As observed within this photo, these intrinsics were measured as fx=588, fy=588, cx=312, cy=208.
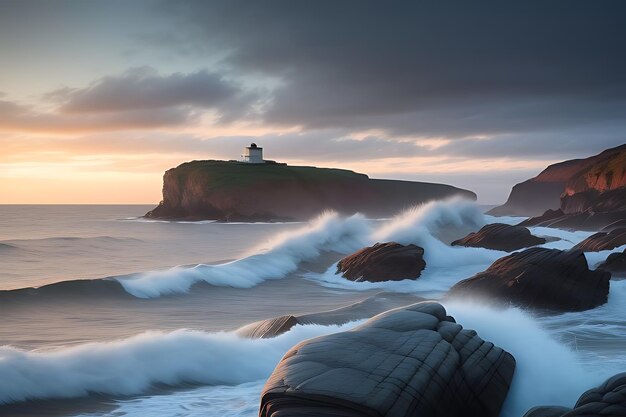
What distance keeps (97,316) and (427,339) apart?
8.49 m

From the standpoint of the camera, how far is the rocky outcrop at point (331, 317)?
340 inches

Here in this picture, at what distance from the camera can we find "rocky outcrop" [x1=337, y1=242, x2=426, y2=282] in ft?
52.4

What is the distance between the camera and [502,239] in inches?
812

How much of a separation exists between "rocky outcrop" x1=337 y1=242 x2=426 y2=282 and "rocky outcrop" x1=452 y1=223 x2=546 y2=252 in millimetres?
4680

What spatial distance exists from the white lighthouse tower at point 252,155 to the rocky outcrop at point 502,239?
64551 mm

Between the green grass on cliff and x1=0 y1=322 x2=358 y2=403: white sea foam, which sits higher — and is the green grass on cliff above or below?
above

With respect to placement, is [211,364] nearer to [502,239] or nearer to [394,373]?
[394,373]

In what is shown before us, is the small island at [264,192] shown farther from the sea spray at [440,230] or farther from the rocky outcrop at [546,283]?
the rocky outcrop at [546,283]

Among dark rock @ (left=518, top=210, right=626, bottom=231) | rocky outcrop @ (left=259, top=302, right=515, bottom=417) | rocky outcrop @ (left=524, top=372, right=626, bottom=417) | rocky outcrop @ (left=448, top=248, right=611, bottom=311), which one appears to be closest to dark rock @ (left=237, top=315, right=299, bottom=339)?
rocky outcrop @ (left=259, top=302, right=515, bottom=417)

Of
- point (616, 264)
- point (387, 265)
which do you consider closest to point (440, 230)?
point (387, 265)

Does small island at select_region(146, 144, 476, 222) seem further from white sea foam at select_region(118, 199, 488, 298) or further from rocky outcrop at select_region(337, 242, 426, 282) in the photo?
rocky outcrop at select_region(337, 242, 426, 282)

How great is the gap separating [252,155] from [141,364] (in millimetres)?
77621

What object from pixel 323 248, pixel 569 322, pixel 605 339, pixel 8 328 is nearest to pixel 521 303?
Answer: pixel 569 322

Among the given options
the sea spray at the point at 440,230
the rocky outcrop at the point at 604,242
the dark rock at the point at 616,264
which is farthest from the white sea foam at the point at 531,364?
the rocky outcrop at the point at 604,242
